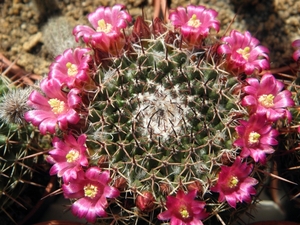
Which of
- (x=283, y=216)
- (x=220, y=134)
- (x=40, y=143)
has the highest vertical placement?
(x=220, y=134)

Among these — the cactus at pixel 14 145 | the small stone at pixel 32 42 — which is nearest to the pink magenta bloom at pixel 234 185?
the cactus at pixel 14 145

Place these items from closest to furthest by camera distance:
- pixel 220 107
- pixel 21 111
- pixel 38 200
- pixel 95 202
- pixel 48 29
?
pixel 95 202 < pixel 220 107 < pixel 21 111 < pixel 38 200 < pixel 48 29

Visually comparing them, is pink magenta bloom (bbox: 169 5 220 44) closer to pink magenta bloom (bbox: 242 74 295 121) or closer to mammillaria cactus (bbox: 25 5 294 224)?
mammillaria cactus (bbox: 25 5 294 224)

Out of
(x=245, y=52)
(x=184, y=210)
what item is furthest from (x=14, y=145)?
(x=245, y=52)

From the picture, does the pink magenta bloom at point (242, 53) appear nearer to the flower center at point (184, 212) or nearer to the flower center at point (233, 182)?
the flower center at point (233, 182)

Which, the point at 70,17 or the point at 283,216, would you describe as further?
the point at 70,17

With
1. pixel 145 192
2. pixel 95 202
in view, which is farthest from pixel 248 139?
pixel 95 202

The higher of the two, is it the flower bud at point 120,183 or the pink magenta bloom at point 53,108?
the pink magenta bloom at point 53,108

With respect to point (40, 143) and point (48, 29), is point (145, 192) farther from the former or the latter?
point (48, 29)
